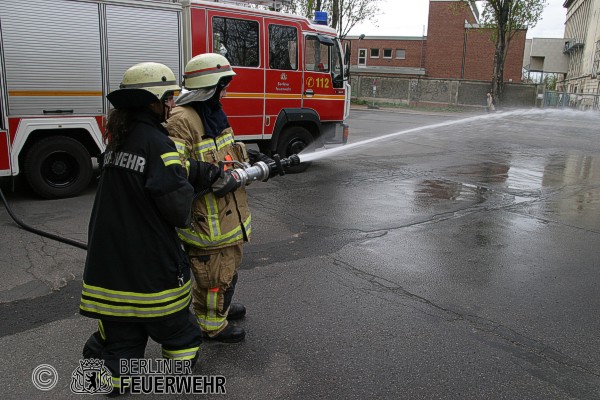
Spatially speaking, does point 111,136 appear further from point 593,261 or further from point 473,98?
point 473,98

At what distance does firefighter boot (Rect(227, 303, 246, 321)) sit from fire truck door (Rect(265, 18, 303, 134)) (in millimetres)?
5974

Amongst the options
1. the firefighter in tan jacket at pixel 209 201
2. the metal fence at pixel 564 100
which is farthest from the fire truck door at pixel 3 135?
the metal fence at pixel 564 100

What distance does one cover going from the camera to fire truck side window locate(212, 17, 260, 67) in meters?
8.46

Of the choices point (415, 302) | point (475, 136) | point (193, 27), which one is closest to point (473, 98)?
point (475, 136)

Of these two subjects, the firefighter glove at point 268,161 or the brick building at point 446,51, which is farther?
the brick building at point 446,51

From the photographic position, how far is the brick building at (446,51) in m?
46.7

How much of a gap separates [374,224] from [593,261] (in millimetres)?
2507

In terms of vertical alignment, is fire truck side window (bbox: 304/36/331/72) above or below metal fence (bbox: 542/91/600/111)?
above

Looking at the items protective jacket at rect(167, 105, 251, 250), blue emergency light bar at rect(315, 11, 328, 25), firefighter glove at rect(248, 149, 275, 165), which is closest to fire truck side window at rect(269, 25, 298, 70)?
blue emergency light bar at rect(315, 11, 328, 25)

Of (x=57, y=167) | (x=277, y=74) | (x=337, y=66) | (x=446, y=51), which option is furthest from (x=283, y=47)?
(x=446, y=51)

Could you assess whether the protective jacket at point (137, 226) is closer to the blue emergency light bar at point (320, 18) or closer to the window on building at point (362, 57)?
the blue emergency light bar at point (320, 18)

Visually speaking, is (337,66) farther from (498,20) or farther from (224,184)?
(498,20)

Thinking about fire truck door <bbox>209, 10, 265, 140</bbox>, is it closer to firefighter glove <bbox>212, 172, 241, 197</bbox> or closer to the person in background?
firefighter glove <bbox>212, 172, 241, 197</bbox>

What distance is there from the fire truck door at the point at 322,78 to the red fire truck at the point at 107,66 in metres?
0.03
